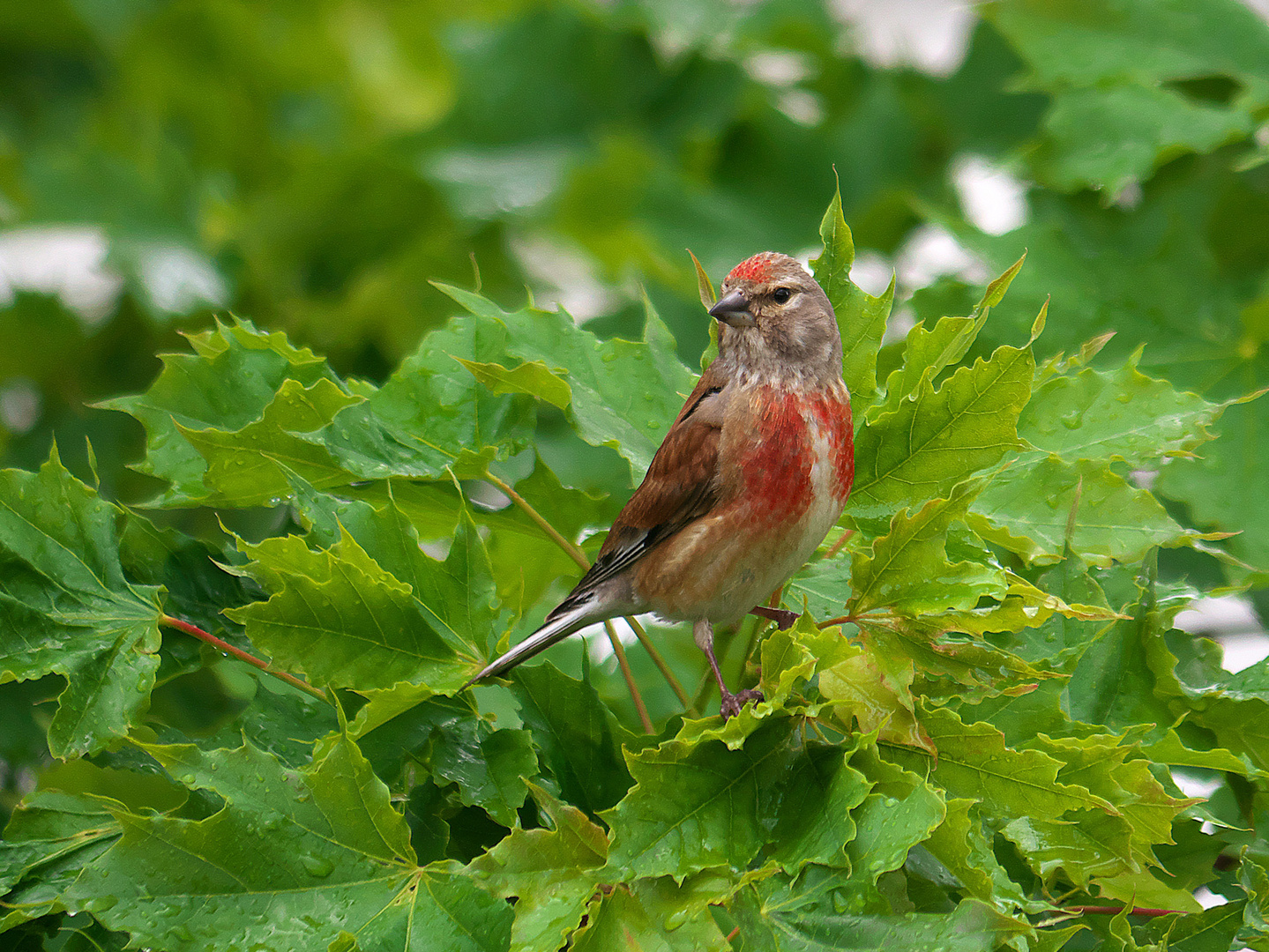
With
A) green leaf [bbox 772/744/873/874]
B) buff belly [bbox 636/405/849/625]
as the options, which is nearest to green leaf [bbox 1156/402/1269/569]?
buff belly [bbox 636/405/849/625]

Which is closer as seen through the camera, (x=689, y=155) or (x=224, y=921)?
(x=224, y=921)

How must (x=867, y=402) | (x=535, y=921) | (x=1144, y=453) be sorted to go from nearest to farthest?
(x=535, y=921) < (x=1144, y=453) < (x=867, y=402)

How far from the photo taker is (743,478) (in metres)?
1.32

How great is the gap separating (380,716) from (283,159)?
11.8 ft

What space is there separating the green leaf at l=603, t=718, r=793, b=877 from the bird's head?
1.58 feet

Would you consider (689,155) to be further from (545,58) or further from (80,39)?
(80,39)

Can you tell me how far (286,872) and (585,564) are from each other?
498 millimetres

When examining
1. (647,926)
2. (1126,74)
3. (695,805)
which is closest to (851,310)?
(695,805)

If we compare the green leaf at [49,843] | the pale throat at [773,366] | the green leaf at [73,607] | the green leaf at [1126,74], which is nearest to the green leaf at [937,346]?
the pale throat at [773,366]

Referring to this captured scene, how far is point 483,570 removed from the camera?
1120 millimetres

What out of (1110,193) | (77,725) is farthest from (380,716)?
(1110,193)

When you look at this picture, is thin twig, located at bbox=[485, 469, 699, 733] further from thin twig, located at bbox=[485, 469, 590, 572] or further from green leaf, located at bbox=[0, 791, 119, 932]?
green leaf, located at bbox=[0, 791, 119, 932]

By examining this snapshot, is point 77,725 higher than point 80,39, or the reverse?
point 80,39

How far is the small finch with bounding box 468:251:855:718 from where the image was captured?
128 cm
